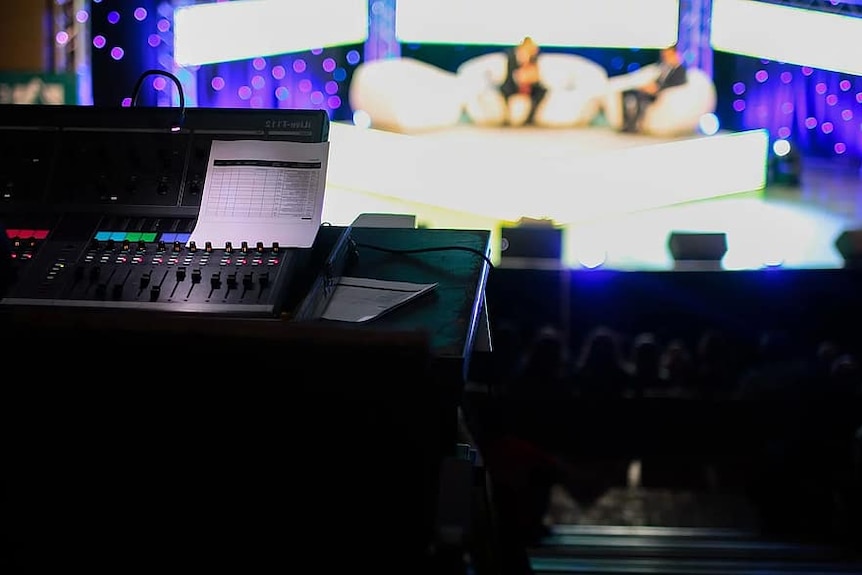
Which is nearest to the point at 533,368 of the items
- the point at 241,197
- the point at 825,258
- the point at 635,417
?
the point at 635,417

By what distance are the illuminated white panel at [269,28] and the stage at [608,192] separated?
617 mm

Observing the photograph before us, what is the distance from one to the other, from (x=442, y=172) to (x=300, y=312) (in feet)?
14.4

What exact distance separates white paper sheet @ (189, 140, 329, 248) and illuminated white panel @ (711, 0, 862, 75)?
4.40 m

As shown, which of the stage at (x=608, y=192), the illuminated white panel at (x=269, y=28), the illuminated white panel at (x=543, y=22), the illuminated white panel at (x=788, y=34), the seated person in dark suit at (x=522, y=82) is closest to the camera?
the illuminated white panel at (x=788, y=34)

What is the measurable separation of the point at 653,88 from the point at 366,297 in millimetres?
5260

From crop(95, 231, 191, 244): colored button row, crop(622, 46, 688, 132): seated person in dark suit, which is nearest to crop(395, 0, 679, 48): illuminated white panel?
crop(622, 46, 688, 132): seated person in dark suit

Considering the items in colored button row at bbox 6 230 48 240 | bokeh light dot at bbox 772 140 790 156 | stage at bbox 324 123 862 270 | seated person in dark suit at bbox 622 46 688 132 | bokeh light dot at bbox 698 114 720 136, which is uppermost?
seated person in dark suit at bbox 622 46 688 132

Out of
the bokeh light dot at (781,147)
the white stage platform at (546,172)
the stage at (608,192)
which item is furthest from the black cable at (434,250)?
the bokeh light dot at (781,147)

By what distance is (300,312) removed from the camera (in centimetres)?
137

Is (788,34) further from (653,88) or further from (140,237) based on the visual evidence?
(140,237)

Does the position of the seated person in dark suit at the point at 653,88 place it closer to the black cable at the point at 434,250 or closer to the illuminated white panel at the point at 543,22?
the illuminated white panel at the point at 543,22

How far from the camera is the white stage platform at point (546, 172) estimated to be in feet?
18.0

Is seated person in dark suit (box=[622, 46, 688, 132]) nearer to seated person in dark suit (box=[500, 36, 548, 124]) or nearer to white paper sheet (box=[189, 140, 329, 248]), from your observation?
seated person in dark suit (box=[500, 36, 548, 124])

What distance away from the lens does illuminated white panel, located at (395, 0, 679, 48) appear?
5.74 meters
